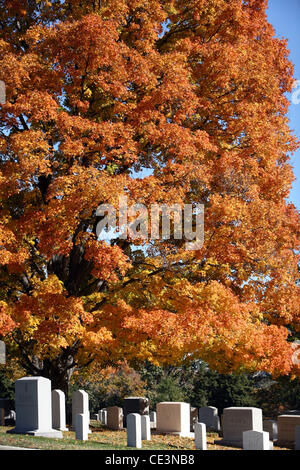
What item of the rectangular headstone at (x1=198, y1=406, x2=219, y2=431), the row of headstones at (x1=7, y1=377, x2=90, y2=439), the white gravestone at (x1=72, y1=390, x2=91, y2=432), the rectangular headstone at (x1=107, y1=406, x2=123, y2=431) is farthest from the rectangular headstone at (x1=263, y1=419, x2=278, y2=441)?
the row of headstones at (x1=7, y1=377, x2=90, y2=439)

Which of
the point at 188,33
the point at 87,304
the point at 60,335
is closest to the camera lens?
the point at 60,335

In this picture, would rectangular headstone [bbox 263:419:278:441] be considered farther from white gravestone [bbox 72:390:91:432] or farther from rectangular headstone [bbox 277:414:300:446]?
white gravestone [bbox 72:390:91:432]

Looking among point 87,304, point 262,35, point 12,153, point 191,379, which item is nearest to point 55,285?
point 87,304

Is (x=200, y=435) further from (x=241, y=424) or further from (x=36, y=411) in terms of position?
(x=36, y=411)

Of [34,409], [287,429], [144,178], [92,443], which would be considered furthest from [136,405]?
[144,178]

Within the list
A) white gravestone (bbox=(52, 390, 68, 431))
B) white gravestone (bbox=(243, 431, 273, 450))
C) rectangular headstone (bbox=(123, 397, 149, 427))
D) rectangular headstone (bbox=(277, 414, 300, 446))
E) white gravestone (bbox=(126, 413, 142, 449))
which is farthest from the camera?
rectangular headstone (bbox=(123, 397, 149, 427))

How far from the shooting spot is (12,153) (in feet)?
56.6

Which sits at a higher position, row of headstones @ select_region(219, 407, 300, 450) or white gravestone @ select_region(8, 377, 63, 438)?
white gravestone @ select_region(8, 377, 63, 438)

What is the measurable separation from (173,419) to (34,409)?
5.61m

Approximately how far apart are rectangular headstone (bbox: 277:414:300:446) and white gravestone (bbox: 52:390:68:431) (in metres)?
7.40

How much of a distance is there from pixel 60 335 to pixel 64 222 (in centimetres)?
351

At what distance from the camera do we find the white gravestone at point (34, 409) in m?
15.1

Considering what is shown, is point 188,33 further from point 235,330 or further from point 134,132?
point 235,330

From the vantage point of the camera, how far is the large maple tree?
15.7 meters
